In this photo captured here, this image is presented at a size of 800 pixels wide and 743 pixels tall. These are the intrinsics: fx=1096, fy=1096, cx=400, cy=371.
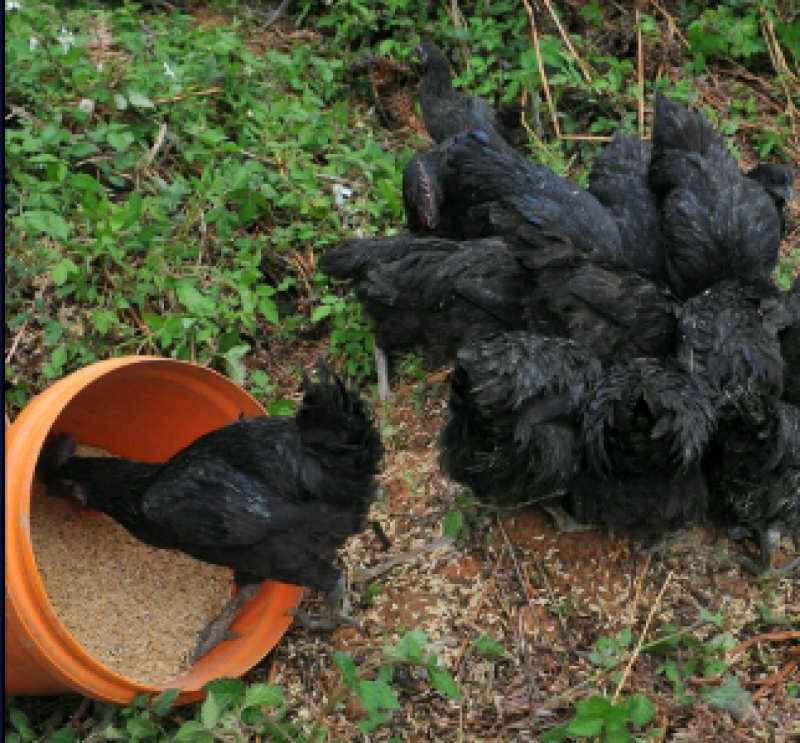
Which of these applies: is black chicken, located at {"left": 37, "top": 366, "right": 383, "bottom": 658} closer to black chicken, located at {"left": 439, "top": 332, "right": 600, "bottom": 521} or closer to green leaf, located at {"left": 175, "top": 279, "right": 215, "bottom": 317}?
black chicken, located at {"left": 439, "top": 332, "right": 600, "bottom": 521}

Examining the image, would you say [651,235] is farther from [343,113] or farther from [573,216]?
[343,113]

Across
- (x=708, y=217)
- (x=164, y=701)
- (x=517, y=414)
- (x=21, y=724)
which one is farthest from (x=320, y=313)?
(x=21, y=724)

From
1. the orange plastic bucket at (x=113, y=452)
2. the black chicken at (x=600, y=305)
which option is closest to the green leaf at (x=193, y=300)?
the orange plastic bucket at (x=113, y=452)

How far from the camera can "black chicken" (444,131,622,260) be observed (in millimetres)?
4070

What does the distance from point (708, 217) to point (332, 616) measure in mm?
2123

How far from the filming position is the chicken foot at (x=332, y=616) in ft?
12.2

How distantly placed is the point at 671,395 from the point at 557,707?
3.48 feet

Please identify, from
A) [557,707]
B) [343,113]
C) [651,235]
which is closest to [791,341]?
[651,235]

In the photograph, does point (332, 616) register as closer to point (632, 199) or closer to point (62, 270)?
point (62, 270)

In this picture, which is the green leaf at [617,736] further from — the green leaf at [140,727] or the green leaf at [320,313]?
the green leaf at [320,313]

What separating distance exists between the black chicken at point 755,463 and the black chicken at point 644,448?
0.30 feet

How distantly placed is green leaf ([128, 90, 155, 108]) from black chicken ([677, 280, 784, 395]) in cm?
267

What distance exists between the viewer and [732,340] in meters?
3.69

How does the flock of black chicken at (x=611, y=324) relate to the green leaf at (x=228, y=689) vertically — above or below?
above
